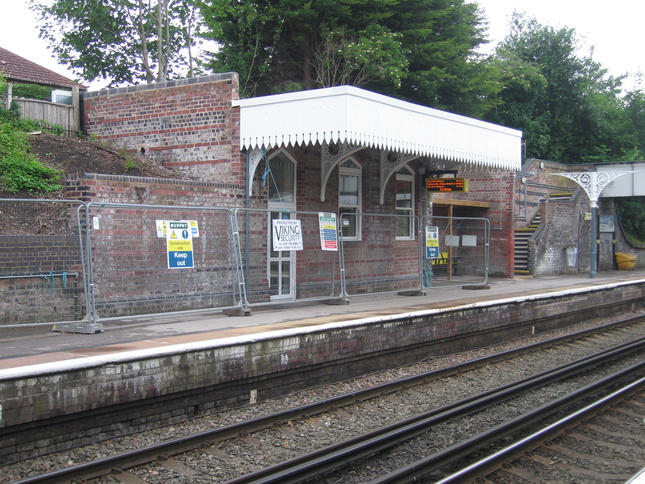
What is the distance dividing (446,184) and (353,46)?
7354 mm

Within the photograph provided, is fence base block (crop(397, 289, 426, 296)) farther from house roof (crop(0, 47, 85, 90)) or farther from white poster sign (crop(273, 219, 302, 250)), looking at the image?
house roof (crop(0, 47, 85, 90))

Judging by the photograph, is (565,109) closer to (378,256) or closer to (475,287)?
(475,287)

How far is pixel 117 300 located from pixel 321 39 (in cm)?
1674

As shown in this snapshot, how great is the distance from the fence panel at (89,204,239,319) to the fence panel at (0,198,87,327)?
0.42 metres

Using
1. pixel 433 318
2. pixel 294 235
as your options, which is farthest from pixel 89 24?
pixel 433 318

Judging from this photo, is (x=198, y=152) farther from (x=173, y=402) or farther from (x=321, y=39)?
(x=321, y=39)

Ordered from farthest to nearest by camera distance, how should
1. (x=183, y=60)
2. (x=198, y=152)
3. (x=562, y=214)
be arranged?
1. (x=183, y=60)
2. (x=562, y=214)
3. (x=198, y=152)

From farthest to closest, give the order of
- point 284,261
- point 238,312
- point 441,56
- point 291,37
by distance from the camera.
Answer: point 441,56 → point 291,37 → point 284,261 → point 238,312

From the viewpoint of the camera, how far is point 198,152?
43.4ft

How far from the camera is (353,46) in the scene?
22250 millimetres

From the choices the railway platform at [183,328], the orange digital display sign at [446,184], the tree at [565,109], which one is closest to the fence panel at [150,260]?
the railway platform at [183,328]

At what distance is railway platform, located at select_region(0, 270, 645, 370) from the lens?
7.58 metres

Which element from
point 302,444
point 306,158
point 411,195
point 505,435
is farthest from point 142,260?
point 411,195

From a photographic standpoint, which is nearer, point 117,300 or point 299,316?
point 117,300
